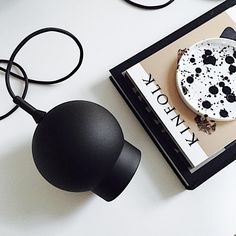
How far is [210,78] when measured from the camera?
2.19 feet

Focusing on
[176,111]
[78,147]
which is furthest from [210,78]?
[78,147]

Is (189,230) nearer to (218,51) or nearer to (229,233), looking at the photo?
(229,233)

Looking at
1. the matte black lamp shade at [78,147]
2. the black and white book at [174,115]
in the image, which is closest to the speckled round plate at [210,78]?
the black and white book at [174,115]

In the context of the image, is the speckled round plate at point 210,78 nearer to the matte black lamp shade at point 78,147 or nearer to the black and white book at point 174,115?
the black and white book at point 174,115

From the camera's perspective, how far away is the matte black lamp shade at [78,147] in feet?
1.83

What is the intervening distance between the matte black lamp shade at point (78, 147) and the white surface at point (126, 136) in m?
0.08

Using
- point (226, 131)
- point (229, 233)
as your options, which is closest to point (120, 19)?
point (226, 131)

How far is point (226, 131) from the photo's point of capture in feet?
2.15

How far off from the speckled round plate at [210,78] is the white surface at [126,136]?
72 millimetres

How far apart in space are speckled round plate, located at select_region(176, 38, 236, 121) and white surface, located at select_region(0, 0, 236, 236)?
0.07 metres

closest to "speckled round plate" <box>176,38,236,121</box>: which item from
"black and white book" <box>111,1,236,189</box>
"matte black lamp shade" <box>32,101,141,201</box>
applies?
"black and white book" <box>111,1,236,189</box>

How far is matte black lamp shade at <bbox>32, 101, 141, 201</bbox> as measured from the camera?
557mm

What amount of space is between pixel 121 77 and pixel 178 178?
0.16m

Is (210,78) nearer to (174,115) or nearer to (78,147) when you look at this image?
(174,115)
